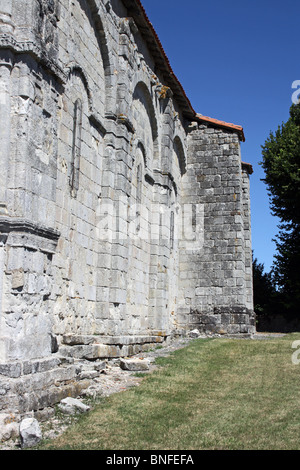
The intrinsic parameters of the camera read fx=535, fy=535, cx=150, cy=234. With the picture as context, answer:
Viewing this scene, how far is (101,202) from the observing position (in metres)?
10.0

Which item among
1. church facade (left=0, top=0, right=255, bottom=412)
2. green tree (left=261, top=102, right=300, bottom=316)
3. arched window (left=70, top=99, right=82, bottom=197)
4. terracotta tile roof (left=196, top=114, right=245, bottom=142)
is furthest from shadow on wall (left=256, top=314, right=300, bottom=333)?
arched window (left=70, top=99, right=82, bottom=197)

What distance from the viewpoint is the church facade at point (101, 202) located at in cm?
611

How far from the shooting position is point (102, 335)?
958 centimetres

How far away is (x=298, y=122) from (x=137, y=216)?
12.2 metres

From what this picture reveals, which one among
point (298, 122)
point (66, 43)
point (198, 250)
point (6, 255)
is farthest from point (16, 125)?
point (298, 122)

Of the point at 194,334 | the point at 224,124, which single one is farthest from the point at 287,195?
the point at 194,334

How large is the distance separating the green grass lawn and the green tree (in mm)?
11702

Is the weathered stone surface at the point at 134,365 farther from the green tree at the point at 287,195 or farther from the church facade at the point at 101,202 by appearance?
the green tree at the point at 287,195

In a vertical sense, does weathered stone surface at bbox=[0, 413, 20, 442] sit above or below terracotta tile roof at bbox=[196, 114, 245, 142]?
below

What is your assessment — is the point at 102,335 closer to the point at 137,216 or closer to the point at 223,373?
the point at 223,373

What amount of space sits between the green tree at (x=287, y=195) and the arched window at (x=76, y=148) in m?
13.1

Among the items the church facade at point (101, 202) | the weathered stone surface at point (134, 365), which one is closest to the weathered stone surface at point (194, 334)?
the church facade at point (101, 202)

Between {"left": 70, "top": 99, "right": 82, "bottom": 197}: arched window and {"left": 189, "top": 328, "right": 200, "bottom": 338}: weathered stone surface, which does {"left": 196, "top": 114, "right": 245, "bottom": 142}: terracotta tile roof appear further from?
{"left": 70, "top": 99, "right": 82, "bottom": 197}: arched window

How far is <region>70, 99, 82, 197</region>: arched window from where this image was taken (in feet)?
28.3
